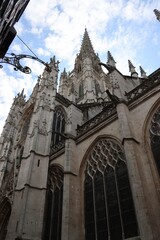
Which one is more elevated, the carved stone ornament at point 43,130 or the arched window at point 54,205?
the carved stone ornament at point 43,130

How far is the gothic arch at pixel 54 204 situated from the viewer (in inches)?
372

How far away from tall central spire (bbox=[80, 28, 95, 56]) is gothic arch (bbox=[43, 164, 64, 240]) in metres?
28.0

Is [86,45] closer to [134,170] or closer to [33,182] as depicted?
[33,182]

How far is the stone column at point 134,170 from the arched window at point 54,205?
186 inches

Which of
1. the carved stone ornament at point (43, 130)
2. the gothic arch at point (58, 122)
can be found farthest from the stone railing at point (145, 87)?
the gothic arch at point (58, 122)

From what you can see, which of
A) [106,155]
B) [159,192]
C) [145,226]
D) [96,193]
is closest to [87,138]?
[106,155]

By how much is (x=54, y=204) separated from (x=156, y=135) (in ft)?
20.8

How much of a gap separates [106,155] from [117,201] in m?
2.06

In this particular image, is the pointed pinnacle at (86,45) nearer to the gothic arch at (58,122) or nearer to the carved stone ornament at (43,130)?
the gothic arch at (58,122)

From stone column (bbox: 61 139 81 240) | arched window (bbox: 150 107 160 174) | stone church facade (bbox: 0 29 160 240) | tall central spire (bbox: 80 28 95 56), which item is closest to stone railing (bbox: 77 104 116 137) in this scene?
stone church facade (bbox: 0 29 160 240)

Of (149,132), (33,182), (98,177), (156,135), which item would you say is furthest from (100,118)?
(33,182)

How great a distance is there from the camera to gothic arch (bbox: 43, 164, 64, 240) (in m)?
9.45

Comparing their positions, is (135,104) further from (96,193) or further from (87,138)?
(96,193)

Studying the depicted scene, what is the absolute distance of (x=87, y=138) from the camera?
10516 millimetres
